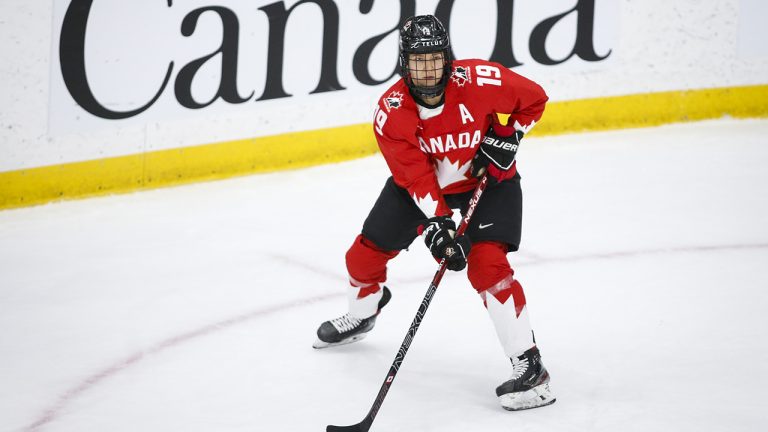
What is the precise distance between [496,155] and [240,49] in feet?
8.28

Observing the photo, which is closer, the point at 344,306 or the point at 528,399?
the point at 528,399

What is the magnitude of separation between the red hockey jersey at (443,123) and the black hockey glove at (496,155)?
0.02 meters

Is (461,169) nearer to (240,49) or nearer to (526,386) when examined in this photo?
(526,386)

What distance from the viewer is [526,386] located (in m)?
2.47

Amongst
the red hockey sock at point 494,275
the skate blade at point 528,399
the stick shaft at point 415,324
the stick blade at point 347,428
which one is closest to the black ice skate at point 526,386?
the skate blade at point 528,399

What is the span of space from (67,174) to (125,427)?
2439 mm

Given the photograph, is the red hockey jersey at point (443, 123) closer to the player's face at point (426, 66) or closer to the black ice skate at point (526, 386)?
the player's face at point (426, 66)

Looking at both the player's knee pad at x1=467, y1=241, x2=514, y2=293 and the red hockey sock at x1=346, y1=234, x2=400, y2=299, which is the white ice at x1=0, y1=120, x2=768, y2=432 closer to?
the red hockey sock at x1=346, y1=234, x2=400, y2=299

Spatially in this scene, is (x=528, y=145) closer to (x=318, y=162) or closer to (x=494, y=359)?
(x=318, y=162)

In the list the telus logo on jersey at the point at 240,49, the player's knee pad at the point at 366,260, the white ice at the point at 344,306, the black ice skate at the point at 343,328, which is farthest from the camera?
the telus logo on jersey at the point at 240,49

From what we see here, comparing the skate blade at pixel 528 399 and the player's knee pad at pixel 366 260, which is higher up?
the player's knee pad at pixel 366 260

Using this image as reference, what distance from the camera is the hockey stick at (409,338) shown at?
7.69 ft

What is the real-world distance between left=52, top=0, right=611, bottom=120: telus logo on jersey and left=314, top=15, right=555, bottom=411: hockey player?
2206 mm

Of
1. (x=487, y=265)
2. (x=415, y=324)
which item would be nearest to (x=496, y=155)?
(x=487, y=265)
